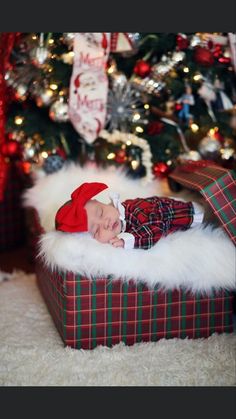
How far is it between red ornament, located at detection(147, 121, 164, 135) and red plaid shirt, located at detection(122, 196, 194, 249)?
2.64 feet

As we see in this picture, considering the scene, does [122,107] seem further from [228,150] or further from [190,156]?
[228,150]

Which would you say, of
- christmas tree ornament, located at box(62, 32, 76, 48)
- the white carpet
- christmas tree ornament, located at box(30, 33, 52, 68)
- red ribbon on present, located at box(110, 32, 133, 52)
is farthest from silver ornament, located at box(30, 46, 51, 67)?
the white carpet

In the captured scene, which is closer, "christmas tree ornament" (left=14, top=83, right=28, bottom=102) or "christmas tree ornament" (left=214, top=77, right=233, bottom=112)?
"christmas tree ornament" (left=14, top=83, right=28, bottom=102)

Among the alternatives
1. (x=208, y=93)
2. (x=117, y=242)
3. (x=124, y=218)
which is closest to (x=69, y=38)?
(x=208, y=93)

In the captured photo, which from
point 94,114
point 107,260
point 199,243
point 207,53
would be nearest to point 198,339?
point 199,243

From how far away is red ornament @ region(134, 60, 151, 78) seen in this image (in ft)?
8.56

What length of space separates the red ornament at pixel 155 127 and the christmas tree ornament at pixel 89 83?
0.30 meters

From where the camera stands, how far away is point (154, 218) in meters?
1.91

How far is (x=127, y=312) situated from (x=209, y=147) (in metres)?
1.19

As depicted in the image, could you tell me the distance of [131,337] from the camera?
6.11 ft

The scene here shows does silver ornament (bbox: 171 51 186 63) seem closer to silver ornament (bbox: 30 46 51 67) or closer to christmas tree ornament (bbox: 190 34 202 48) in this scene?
christmas tree ornament (bbox: 190 34 202 48)

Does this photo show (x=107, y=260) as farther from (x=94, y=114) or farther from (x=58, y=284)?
(x=94, y=114)

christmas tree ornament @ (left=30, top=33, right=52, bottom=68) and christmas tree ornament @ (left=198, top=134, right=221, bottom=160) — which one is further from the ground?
christmas tree ornament @ (left=30, top=33, right=52, bottom=68)

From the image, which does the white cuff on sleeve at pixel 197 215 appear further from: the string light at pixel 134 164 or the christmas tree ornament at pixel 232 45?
the christmas tree ornament at pixel 232 45
